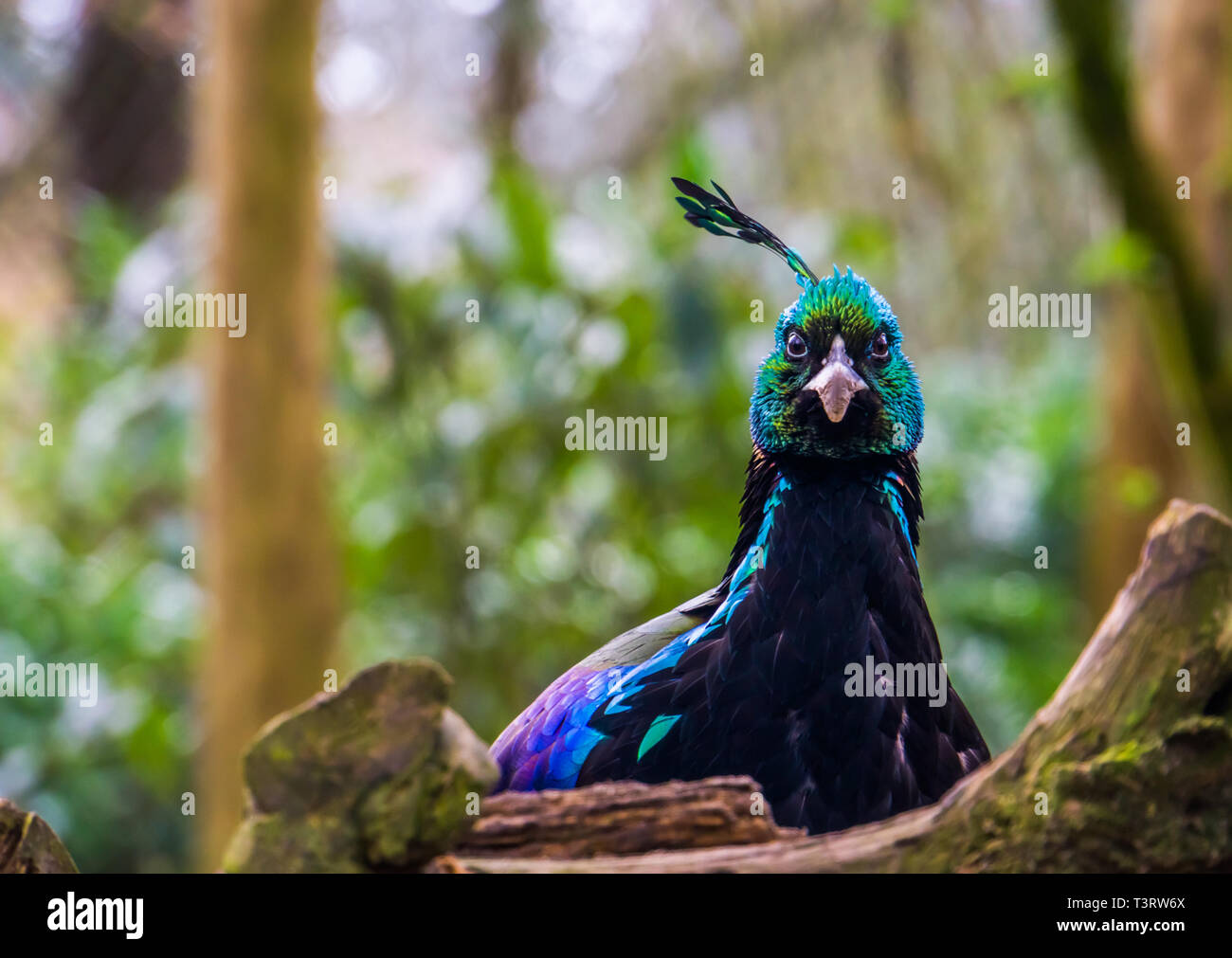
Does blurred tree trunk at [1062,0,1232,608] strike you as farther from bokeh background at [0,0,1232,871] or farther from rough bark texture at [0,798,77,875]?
rough bark texture at [0,798,77,875]

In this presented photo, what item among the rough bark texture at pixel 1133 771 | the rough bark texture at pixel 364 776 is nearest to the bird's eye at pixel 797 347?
the rough bark texture at pixel 1133 771

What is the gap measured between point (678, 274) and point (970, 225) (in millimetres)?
1752

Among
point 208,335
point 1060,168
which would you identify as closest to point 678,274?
point 208,335

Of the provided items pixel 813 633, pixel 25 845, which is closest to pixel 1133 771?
pixel 813 633

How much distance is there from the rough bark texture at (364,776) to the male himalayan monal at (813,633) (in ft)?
1.30

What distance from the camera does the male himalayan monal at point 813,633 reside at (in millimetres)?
1320

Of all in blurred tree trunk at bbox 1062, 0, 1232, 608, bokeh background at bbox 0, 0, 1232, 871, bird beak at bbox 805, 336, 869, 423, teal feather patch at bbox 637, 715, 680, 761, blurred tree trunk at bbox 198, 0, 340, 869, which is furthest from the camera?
bokeh background at bbox 0, 0, 1232, 871

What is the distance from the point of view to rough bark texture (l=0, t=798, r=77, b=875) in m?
1.13

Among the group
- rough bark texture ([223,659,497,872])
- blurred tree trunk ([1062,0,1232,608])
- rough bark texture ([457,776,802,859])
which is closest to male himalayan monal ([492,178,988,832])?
rough bark texture ([457,776,802,859])

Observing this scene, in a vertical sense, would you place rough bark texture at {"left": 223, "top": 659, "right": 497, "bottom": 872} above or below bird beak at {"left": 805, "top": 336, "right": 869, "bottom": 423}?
below

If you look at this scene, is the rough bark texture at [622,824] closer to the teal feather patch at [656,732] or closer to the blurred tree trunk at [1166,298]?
the teal feather patch at [656,732]

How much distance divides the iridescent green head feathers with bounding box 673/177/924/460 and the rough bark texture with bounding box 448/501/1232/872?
1.04 feet

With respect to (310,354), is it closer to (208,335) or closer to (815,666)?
(208,335)

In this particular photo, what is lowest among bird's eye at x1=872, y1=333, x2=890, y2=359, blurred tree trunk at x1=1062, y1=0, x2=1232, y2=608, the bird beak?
the bird beak
